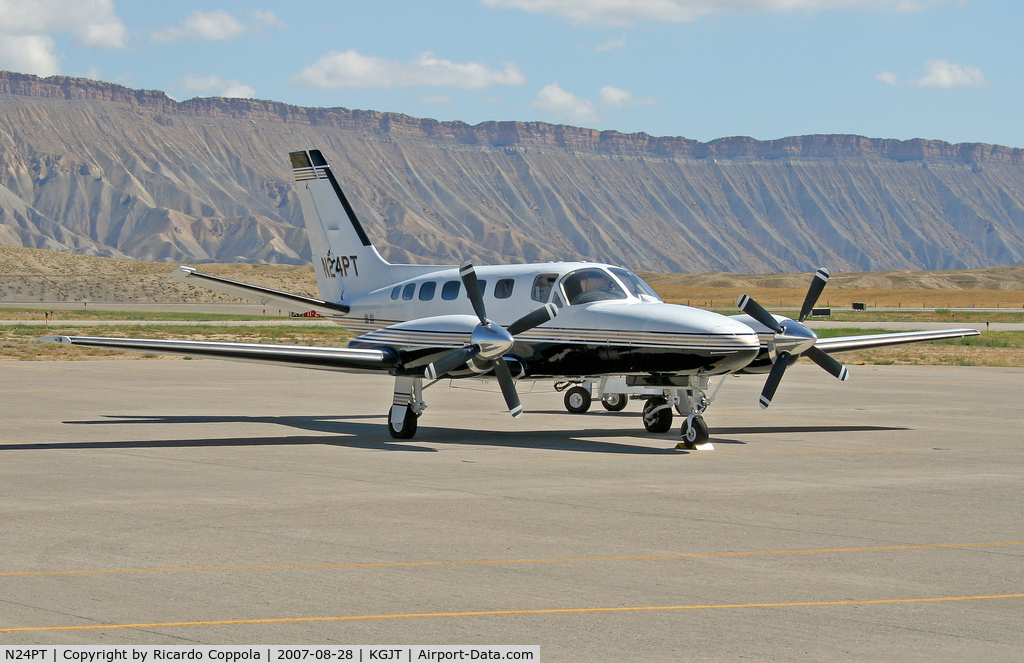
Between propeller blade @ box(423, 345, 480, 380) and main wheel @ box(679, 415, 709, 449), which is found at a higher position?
propeller blade @ box(423, 345, 480, 380)

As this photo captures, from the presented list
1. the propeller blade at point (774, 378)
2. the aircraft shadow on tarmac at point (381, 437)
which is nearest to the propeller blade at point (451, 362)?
the aircraft shadow on tarmac at point (381, 437)

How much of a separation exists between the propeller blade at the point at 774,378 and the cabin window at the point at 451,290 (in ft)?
20.4

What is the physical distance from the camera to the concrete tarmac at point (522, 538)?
304 inches

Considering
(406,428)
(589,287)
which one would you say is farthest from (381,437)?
(589,287)

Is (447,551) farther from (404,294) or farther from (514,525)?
(404,294)

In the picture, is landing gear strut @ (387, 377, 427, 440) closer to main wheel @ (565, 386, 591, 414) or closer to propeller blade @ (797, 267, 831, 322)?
main wheel @ (565, 386, 591, 414)

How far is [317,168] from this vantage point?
2595 cm

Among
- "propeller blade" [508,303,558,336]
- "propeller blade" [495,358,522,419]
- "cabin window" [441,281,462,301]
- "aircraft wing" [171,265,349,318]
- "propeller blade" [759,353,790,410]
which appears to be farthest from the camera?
"cabin window" [441,281,462,301]

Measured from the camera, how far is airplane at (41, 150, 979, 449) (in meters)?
18.4

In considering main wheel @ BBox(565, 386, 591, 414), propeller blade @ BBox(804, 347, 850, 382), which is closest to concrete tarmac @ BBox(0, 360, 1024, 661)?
propeller blade @ BBox(804, 347, 850, 382)

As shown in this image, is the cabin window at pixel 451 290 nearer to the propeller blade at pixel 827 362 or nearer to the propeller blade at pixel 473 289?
the propeller blade at pixel 473 289

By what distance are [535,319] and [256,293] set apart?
6757 mm

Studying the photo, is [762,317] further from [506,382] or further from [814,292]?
[506,382]

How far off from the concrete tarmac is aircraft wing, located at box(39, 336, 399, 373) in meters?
1.39
